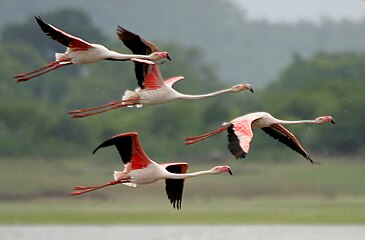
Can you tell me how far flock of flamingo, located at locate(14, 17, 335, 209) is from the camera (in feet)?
34.9

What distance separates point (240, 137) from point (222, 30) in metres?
69.1

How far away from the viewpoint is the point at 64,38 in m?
10.7

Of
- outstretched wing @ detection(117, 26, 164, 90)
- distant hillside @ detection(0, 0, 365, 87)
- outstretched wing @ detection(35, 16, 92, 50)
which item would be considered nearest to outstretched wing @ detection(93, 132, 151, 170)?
outstretched wing @ detection(117, 26, 164, 90)

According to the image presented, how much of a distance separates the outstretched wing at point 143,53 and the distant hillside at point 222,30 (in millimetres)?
52782

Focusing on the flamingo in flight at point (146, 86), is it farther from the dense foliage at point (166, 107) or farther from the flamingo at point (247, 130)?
the dense foliage at point (166, 107)

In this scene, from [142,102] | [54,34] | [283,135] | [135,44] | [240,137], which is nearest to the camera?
[240,137]

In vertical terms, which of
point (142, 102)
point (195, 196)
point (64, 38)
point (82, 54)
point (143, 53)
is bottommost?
point (195, 196)

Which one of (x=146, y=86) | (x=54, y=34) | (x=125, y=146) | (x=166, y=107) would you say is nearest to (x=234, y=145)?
(x=125, y=146)

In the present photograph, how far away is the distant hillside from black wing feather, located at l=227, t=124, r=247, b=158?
2122 inches

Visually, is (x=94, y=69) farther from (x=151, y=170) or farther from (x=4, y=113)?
(x=151, y=170)

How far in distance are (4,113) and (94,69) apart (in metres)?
15.1

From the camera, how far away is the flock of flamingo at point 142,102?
10.6 metres
